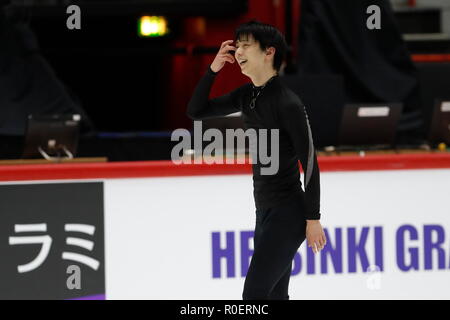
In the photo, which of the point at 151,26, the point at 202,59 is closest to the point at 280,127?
the point at 202,59

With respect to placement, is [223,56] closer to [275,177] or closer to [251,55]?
[251,55]

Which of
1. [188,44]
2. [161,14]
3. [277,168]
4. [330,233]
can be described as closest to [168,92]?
[188,44]

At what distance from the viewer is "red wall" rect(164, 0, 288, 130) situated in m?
9.47

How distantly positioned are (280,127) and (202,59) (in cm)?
725

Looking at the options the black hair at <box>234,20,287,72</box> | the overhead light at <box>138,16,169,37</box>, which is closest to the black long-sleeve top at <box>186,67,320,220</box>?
the black hair at <box>234,20,287,72</box>

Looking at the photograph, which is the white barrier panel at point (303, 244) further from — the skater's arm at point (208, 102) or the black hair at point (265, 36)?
the black hair at point (265, 36)

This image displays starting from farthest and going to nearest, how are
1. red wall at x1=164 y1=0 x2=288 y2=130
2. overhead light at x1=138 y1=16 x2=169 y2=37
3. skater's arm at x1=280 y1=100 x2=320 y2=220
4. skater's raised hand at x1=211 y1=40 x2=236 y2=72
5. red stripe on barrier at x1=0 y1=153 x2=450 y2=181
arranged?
1. overhead light at x1=138 y1=16 x2=169 y2=37
2. red wall at x1=164 y1=0 x2=288 y2=130
3. red stripe on barrier at x1=0 y1=153 x2=450 y2=181
4. skater's raised hand at x1=211 y1=40 x2=236 y2=72
5. skater's arm at x1=280 y1=100 x2=320 y2=220

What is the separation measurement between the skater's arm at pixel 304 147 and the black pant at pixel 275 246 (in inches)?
3.4

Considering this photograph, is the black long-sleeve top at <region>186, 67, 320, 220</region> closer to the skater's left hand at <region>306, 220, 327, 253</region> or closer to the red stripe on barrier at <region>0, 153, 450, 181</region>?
the skater's left hand at <region>306, 220, 327, 253</region>

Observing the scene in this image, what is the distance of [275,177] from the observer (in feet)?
10.7

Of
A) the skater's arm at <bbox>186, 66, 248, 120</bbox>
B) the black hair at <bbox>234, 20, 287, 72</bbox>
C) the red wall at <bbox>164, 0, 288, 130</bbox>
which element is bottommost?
the skater's arm at <bbox>186, 66, 248, 120</bbox>

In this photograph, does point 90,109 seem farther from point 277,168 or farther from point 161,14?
point 277,168

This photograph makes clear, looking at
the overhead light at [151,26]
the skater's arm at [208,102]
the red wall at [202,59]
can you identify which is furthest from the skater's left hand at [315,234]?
the overhead light at [151,26]

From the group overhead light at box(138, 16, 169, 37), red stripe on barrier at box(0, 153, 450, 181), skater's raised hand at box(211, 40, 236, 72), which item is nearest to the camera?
skater's raised hand at box(211, 40, 236, 72)
